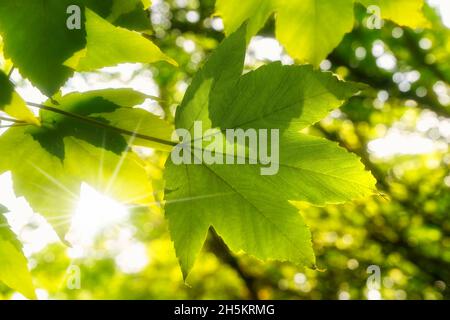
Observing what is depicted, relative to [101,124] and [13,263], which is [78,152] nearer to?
[101,124]

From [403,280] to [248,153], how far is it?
237 inches

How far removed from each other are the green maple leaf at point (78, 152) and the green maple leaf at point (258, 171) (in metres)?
0.11

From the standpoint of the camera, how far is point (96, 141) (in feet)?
3.03

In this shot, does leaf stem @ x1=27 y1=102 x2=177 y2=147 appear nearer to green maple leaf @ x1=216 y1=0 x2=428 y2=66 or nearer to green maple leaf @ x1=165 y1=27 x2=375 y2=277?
green maple leaf @ x1=165 y1=27 x2=375 y2=277

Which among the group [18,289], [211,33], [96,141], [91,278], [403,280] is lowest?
[18,289]

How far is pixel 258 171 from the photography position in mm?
862

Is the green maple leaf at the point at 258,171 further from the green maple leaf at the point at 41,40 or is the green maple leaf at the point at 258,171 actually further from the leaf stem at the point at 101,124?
the green maple leaf at the point at 41,40

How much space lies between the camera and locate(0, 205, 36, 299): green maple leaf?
33.0 inches

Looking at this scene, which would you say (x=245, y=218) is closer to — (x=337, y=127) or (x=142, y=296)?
(x=337, y=127)

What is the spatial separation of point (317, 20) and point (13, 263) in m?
0.78

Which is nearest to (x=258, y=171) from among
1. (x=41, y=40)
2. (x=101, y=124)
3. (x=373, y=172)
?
(x=101, y=124)

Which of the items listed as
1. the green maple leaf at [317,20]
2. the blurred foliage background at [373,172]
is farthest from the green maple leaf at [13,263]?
the blurred foliage background at [373,172]
